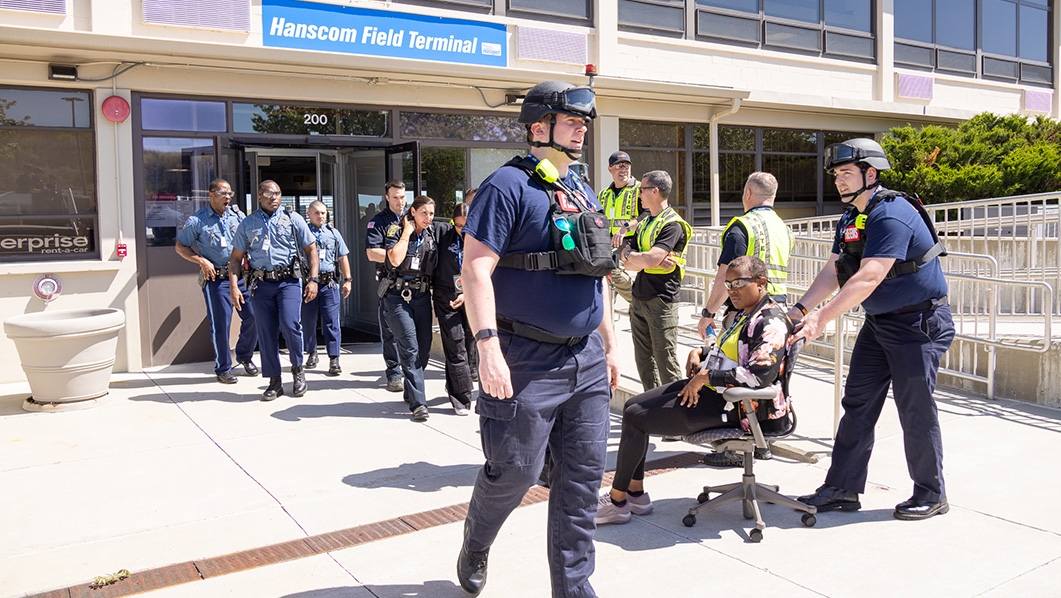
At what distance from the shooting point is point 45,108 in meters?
8.59

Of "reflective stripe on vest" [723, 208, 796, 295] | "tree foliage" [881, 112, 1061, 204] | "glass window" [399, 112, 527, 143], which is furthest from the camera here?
"tree foliage" [881, 112, 1061, 204]

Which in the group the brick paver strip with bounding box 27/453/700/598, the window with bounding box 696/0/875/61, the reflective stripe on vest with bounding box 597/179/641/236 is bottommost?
the brick paver strip with bounding box 27/453/700/598

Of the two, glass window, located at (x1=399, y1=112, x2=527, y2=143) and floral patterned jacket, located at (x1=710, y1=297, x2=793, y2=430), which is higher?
glass window, located at (x1=399, y1=112, x2=527, y2=143)

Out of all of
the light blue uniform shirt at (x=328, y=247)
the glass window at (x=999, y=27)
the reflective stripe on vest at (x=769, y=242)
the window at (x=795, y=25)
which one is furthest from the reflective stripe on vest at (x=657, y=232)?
the glass window at (x=999, y=27)

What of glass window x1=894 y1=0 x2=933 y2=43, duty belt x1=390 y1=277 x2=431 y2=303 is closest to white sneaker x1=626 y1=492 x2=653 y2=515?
duty belt x1=390 y1=277 x2=431 y2=303

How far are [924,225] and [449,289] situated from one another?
3791 millimetres

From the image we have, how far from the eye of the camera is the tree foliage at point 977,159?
13.0 metres

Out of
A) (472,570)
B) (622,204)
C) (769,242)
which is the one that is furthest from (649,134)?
(472,570)

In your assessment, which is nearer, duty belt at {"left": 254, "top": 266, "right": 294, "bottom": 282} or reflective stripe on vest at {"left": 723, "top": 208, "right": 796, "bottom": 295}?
reflective stripe on vest at {"left": 723, "top": 208, "right": 796, "bottom": 295}

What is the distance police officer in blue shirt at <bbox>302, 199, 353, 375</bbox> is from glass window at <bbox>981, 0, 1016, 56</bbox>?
1412 cm

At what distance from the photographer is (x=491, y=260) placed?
10.5 feet

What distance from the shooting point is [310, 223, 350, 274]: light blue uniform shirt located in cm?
894

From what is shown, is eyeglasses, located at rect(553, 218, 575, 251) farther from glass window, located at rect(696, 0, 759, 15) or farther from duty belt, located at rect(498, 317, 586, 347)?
glass window, located at rect(696, 0, 759, 15)

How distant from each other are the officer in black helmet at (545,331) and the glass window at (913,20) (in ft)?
46.7
